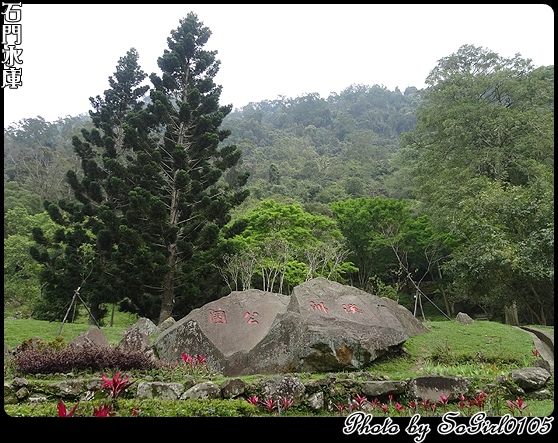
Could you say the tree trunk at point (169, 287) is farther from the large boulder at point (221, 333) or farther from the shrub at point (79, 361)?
the shrub at point (79, 361)

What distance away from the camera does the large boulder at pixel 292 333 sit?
6.11 meters

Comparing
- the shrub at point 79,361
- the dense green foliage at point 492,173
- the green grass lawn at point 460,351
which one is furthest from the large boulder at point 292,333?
the dense green foliage at point 492,173

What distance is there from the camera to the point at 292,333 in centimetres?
630

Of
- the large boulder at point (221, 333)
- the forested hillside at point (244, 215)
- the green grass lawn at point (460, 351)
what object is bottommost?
the green grass lawn at point (460, 351)

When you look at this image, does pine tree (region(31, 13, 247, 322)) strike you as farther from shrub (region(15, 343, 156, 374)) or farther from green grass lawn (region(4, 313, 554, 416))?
shrub (region(15, 343, 156, 374))

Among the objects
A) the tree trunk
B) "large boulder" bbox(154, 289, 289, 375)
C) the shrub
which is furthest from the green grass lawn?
the tree trunk

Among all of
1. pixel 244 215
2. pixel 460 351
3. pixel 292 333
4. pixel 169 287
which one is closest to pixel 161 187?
pixel 244 215

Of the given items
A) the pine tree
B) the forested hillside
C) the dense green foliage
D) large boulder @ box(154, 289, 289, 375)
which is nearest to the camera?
large boulder @ box(154, 289, 289, 375)

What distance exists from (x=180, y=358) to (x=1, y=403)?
4.33 metres

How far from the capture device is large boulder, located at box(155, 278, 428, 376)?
20.1ft

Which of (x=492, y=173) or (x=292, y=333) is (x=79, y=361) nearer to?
(x=292, y=333)

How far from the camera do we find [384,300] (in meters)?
8.73
